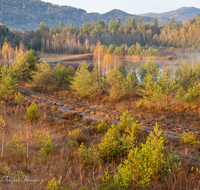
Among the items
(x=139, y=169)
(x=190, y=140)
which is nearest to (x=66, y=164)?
(x=139, y=169)

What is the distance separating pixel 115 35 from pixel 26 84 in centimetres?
11929

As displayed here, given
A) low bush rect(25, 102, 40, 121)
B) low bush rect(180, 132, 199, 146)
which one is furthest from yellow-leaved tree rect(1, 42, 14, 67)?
low bush rect(180, 132, 199, 146)

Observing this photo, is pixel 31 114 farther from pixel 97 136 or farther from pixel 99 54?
pixel 99 54

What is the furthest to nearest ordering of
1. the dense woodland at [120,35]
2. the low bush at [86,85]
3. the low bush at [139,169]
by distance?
the dense woodland at [120,35], the low bush at [86,85], the low bush at [139,169]

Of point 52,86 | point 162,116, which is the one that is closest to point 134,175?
point 162,116

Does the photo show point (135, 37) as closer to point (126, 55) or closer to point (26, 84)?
point (126, 55)

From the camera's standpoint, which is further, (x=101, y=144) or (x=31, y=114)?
(x=31, y=114)

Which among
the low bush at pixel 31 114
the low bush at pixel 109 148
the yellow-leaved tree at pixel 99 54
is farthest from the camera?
the yellow-leaved tree at pixel 99 54

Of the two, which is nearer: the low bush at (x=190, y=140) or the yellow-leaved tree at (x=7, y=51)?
the low bush at (x=190, y=140)

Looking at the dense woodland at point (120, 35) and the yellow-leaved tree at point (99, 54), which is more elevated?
the dense woodland at point (120, 35)

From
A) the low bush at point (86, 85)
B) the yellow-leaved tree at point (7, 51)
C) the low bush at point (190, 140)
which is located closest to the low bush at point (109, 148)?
the low bush at point (190, 140)

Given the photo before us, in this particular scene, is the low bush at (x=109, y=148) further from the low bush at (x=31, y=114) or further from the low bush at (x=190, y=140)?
the low bush at (x=31, y=114)

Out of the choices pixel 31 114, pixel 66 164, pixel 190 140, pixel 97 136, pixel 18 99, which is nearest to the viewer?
pixel 66 164

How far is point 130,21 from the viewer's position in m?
160
